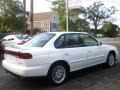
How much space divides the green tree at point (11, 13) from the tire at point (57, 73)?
3837cm

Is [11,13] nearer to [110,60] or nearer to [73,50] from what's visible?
[110,60]

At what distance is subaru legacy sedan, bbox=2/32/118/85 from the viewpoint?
21.5ft

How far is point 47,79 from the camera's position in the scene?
6.96 metres

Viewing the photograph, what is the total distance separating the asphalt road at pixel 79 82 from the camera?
682cm

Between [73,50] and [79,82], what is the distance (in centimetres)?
100

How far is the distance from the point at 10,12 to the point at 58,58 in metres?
41.2

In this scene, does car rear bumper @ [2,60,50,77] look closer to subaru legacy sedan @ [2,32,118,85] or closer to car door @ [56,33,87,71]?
subaru legacy sedan @ [2,32,118,85]

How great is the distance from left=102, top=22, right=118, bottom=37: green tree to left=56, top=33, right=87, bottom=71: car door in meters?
70.7

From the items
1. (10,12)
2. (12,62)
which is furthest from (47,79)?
(10,12)

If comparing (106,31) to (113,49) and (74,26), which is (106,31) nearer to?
(74,26)

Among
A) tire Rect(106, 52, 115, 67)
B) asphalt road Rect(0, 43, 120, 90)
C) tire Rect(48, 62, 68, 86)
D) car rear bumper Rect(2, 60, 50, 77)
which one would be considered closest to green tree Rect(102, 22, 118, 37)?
tire Rect(106, 52, 115, 67)

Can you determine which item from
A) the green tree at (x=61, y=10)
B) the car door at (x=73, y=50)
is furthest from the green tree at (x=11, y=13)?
the car door at (x=73, y=50)

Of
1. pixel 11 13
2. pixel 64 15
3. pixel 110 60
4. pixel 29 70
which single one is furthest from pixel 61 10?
pixel 29 70

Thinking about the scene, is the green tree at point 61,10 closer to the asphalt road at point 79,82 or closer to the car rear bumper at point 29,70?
the asphalt road at point 79,82
